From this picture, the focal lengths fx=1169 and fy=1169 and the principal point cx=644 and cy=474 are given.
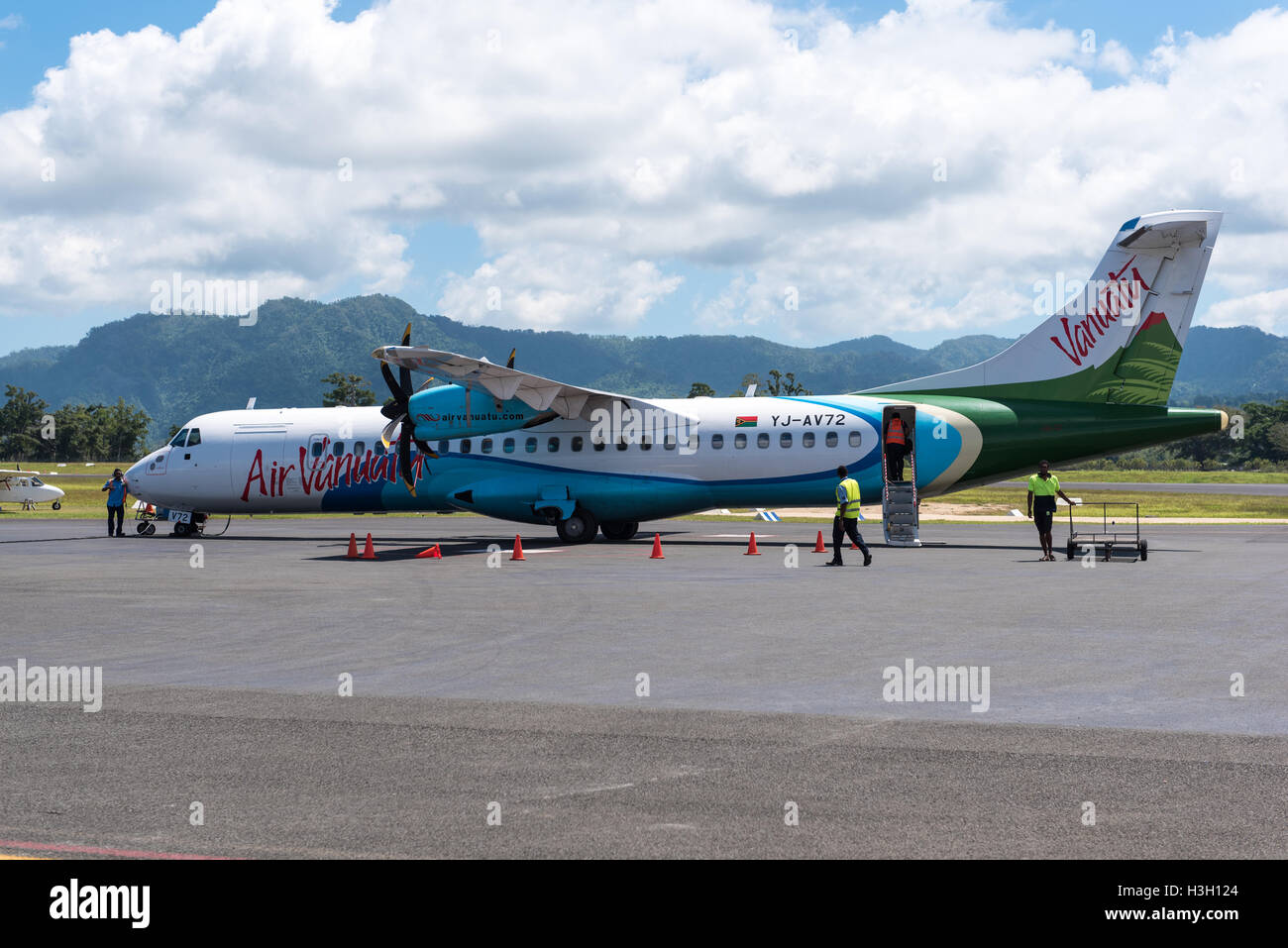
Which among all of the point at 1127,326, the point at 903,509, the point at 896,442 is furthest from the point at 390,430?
the point at 1127,326

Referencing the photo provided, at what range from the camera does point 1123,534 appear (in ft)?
112

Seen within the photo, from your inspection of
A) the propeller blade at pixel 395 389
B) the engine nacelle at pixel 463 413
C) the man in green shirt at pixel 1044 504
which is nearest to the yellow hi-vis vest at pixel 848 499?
the man in green shirt at pixel 1044 504

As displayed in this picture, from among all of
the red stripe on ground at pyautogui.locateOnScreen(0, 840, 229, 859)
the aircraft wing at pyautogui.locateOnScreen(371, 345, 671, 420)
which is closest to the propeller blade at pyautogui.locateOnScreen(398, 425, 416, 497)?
the aircraft wing at pyautogui.locateOnScreen(371, 345, 671, 420)

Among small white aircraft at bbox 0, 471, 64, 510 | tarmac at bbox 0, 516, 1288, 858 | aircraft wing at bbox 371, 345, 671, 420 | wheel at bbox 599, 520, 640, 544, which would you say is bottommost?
tarmac at bbox 0, 516, 1288, 858

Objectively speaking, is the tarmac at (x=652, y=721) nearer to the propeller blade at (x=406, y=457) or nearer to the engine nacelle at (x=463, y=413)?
the engine nacelle at (x=463, y=413)

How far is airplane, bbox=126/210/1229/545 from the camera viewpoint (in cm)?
2928

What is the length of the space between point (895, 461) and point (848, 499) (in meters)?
5.02

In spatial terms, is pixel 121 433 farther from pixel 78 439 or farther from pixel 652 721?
pixel 652 721

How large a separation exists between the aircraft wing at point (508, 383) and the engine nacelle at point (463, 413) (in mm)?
554

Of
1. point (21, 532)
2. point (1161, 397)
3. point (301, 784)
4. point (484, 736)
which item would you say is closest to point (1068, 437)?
point (1161, 397)

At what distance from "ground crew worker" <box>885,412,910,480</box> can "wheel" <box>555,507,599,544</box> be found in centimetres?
829

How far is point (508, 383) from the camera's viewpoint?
30812 mm

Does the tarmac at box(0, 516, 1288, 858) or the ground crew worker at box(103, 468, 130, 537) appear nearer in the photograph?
the tarmac at box(0, 516, 1288, 858)

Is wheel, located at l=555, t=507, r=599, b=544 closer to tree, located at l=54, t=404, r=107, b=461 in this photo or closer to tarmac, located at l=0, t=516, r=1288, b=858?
tarmac, located at l=0, t=516, r=1288, b=858
